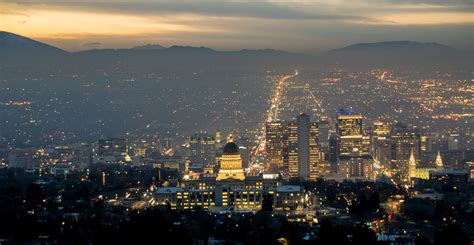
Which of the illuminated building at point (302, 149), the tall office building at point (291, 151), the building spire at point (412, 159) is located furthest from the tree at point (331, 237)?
the building spire at point (412, 159)

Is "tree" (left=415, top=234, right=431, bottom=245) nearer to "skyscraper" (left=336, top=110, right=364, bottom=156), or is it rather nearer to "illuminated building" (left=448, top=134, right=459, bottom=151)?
"illuminated building" (left=448, top=134, right=459, bottom=151)

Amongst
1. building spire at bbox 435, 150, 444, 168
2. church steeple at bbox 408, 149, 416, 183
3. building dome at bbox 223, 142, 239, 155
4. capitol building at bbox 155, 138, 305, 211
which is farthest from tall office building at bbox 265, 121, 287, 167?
capitol building at bbox 155, 138, 305, 211

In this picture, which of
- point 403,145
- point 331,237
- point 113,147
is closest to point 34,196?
point 331,237

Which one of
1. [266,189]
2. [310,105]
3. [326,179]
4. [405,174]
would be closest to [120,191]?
[266,189]

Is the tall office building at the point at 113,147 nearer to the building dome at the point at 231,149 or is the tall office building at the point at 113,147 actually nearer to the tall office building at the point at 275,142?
the tall office building at the point at 275,142

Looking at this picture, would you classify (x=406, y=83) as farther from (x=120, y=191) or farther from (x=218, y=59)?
(x=120, y=191)

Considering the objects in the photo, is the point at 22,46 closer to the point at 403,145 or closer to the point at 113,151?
the point at 113,151
